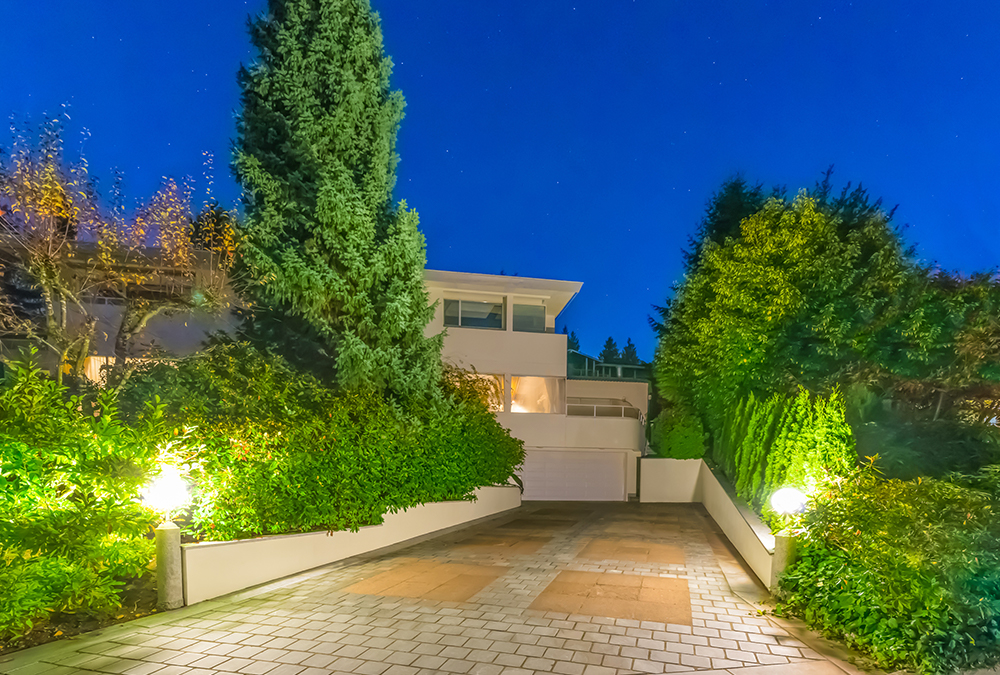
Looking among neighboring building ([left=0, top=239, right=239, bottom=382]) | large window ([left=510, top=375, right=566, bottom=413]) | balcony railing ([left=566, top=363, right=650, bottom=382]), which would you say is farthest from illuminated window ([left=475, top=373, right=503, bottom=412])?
neighboring building ([left=0, top=239, right=239, bottom=382])

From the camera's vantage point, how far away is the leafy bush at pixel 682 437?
64.7ft

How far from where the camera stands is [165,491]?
593cm

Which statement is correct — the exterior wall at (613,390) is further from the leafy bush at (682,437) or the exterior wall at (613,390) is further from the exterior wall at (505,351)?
the exterior wall at (505,351)

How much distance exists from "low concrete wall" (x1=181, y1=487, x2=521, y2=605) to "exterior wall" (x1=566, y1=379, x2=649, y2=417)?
12694mm

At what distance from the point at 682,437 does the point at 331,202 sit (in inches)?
558

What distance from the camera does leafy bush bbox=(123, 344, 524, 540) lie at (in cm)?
714

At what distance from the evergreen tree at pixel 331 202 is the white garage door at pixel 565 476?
32.2 feet

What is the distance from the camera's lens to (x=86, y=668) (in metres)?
4.45

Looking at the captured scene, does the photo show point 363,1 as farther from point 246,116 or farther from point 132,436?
point 132,436

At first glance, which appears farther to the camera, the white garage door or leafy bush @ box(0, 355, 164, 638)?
the white garage door

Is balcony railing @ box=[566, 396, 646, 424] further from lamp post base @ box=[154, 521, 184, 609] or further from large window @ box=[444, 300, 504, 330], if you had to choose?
lamp post base @ box=[154, 521, 184, 609]

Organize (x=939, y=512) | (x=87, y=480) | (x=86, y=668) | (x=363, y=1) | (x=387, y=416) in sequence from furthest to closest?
1. (x=363, y=1)
2. (x=387, y=416)
3. (x=87, y=480)
4. (x=939, y=512)
5. (x=86, y=668)

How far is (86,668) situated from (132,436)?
2.55 m

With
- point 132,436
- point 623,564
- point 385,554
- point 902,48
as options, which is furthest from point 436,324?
point 902,48
